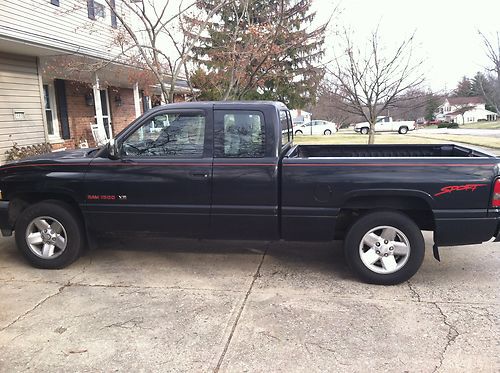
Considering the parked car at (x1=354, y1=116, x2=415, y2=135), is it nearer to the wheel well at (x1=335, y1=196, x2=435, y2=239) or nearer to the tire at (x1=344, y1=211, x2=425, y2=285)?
the wheel well at (x1=335, y1=196, x2=435, y2=239)

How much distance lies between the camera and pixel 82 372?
10.0 ft

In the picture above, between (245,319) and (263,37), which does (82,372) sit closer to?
(245,319)

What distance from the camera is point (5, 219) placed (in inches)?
203

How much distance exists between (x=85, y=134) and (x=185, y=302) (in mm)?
12516

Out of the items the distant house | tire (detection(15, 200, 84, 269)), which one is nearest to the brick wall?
tire (detection(15, 200, 84, 269))

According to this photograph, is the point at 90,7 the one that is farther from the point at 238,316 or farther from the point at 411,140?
the point at 411,140

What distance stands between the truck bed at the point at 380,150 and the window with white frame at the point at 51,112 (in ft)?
33.1

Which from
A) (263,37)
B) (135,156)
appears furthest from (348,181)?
(263,37)

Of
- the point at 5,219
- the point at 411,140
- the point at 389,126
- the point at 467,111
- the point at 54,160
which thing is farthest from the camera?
the point at 467,111

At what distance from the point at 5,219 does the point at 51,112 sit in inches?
374

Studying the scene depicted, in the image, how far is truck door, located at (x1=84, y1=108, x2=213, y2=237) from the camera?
4.68 meters

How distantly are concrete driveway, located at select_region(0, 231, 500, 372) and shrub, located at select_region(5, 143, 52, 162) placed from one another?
19.4 ft

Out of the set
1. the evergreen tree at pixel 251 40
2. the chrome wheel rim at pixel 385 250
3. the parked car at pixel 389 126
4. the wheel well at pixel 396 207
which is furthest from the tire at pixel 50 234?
the parked car at pixel 389 126

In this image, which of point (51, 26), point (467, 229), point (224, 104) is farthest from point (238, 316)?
point (51, 26)
